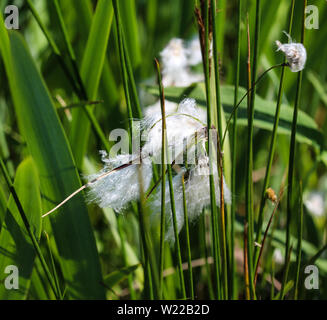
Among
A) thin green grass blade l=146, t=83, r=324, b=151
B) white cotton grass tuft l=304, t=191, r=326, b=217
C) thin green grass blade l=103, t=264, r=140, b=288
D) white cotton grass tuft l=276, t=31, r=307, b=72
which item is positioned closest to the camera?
white cotton grass tuft l=276, t=31, r=307, b=72

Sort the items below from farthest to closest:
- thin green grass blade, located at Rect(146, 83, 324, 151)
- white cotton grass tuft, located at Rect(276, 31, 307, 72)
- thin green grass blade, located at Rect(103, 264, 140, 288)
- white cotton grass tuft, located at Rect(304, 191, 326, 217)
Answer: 1. white cotton grass tuft, located at Rect(304, 191, 326, 217)
2. thin green grass blade, located at Rect(146, 83, 324, 151)
3. thin green grass blade, located at Rect(103, 264, 140, 288)
4. white cotton grass tuft, located at Rect(276, 31, 307, 72)

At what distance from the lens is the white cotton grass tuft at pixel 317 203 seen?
112cm

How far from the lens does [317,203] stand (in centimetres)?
113

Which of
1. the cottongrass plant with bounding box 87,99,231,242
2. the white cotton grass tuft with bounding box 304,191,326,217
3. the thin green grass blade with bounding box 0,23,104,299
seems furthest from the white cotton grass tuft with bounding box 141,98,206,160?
the white cotton grass tuft with bounding box 304,191,326,217

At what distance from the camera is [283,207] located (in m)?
0.95

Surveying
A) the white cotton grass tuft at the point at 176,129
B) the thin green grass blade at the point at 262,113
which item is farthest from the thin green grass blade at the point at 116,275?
the thin green grass blade at the point at 262,113

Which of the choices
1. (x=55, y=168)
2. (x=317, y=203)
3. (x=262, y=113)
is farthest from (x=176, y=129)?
(x=317, y=203)

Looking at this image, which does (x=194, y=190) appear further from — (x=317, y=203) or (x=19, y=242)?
(x=317, y=203)

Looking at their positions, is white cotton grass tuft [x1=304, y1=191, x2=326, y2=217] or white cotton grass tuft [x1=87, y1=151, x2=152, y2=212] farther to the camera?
white cotton grass tuft [x1=304, y1=191, x2=326, y2=217]

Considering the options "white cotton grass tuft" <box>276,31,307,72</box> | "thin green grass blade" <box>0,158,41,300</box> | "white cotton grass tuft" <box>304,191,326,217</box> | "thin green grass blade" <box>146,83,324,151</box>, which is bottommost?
"white cotton grass tuft" <box>304,191,326,217</box>

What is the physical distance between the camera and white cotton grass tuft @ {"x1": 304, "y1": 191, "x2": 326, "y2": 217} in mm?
1121

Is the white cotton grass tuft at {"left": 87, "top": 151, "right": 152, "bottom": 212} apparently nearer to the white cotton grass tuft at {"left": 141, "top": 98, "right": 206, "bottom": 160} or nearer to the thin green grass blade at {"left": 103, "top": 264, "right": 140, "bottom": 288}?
the white cotton grass tuft at {"left": 141, "top": 98, "right": 206, "bottom": 160}
